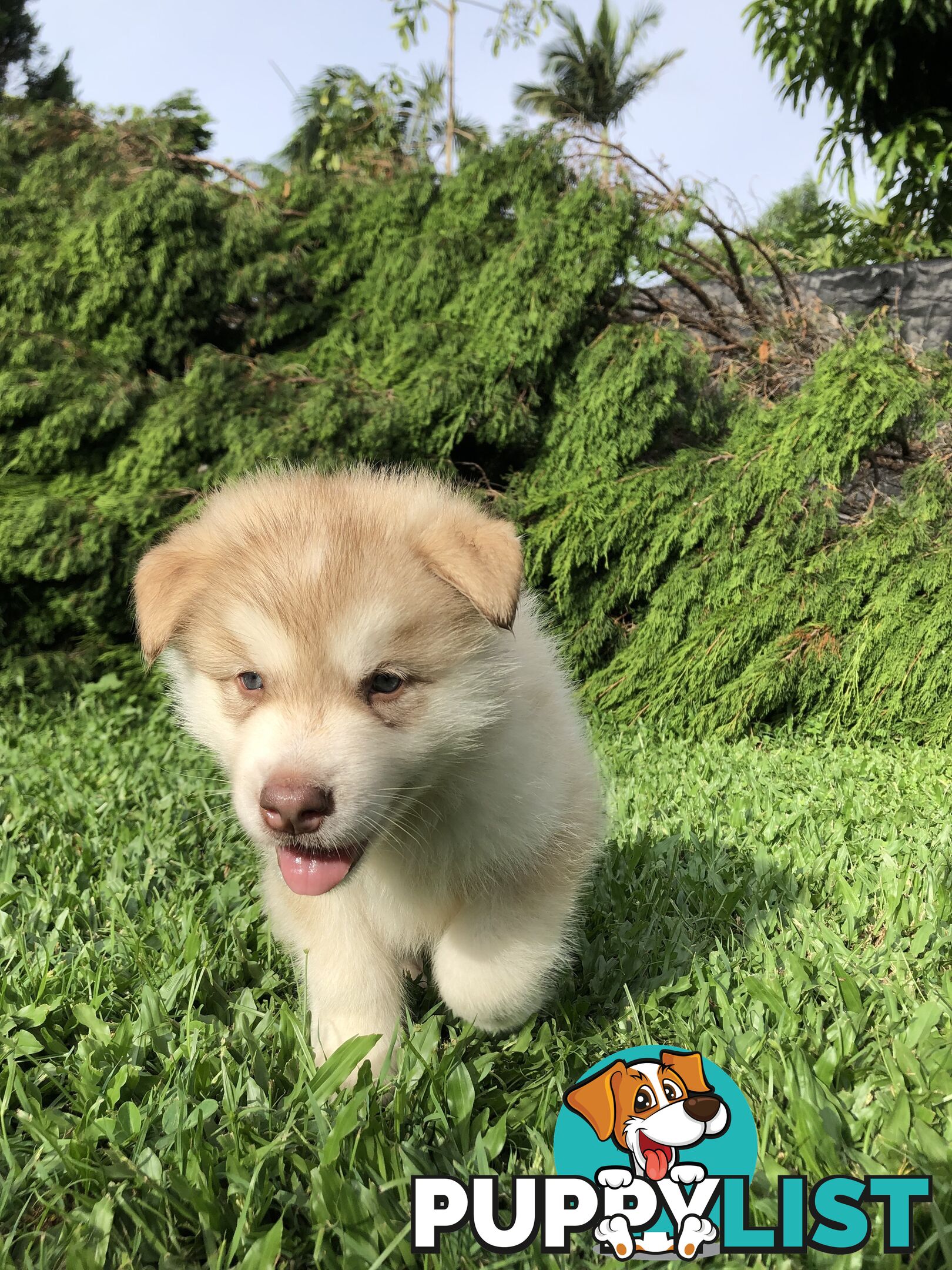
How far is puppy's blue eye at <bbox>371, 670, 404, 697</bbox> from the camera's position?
1.66m

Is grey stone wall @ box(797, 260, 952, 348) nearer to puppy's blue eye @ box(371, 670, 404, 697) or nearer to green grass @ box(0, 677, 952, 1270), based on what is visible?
green grass @ box(0, 677, 952, 1270)

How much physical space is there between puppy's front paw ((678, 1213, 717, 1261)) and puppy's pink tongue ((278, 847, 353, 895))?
2.60 feet

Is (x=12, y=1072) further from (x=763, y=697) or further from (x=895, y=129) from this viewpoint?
(x=895, y=129)

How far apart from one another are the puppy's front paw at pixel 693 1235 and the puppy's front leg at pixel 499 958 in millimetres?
579

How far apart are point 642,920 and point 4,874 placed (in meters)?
2.02

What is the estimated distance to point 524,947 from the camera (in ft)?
6.19

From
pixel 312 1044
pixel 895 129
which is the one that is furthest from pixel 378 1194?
pixel 895 129

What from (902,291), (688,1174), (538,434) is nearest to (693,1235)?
(688,1174)

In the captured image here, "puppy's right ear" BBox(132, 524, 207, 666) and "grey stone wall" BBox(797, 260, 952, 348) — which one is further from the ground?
"grey stone wall" BBox(797, 260, 952, 348)

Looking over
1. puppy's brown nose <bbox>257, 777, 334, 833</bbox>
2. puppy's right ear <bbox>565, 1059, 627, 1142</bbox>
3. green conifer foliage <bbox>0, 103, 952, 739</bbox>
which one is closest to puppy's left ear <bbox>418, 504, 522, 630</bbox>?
puppy's brown nose <bbox>257, 777, 334, 833</bbox>

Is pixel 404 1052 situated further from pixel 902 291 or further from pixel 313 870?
pixel 902 291

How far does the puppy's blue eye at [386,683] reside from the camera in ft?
5.45

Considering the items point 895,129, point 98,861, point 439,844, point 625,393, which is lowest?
point 98,861

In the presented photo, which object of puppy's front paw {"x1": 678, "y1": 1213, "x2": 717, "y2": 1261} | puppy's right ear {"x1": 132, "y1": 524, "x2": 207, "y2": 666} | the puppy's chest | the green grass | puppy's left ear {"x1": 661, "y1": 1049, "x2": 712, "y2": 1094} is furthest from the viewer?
the puppy's chest
